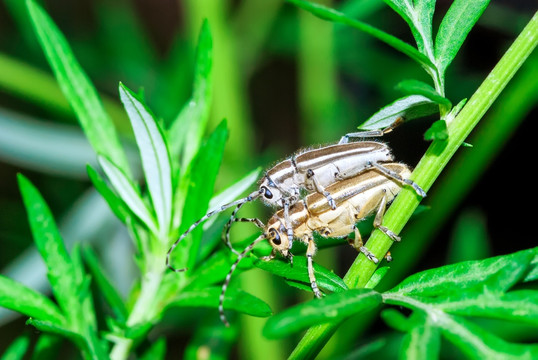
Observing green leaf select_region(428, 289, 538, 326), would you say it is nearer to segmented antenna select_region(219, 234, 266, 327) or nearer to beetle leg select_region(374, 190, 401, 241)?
beetle leg select_region(374, 190, 401, 241)

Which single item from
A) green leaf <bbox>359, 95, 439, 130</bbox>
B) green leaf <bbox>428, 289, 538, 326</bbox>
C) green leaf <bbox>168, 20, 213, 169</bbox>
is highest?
green leaf <bbox>168, 20, 213, 169</bbox>

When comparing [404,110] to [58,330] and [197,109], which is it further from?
[58,330]

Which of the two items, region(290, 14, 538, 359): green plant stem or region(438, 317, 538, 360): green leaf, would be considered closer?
region(438, 317, 538, 360): green leaf

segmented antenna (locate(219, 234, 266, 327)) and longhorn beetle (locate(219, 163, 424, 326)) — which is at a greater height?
longhorn beetle (locate(219, 163, 424, 326))

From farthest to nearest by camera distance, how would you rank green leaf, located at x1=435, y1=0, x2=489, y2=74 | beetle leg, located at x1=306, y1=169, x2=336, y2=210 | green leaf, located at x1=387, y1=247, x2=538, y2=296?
beetle leg, located at x1=306, y1=169, x2=336, y2=210
green leaf, located at x1=435, y1=0, x2=489, y2=74
green leaf, located at x1=387, y1=247, x2=538, y2=296

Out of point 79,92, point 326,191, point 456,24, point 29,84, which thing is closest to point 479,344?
point 456,24

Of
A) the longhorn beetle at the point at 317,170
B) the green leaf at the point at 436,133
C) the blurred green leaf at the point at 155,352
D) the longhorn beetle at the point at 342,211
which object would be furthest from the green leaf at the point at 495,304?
the blurred green leaf at the point at 155,352

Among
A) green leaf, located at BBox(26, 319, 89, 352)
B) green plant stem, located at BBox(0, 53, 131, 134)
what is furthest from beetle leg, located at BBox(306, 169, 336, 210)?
green plant stem, located at BBox(0, 53, 131, 134)
